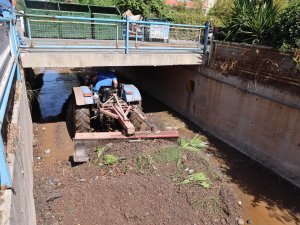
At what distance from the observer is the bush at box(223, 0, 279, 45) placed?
27.0 ft

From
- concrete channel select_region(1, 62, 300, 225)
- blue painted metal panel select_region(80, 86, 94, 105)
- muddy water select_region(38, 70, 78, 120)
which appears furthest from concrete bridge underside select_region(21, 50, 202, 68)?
muddy water select_region(38, 70, 78, 120)

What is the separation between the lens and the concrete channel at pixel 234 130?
19.6 ft

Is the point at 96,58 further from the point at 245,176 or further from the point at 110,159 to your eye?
the point at 245,176

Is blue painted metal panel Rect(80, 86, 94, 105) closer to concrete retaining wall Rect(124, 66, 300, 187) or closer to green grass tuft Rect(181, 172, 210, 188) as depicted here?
green grass tuft Rect(181, 172, 210, 188)

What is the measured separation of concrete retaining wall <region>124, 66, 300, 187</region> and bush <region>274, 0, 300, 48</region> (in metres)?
1.34

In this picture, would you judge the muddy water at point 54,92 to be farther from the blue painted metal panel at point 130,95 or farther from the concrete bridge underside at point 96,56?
the blue painted metal panel at point 130,95

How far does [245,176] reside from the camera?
7227 millimetres

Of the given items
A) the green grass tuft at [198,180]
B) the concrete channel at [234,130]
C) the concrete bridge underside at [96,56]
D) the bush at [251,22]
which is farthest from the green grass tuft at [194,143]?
the bush at [251,22]

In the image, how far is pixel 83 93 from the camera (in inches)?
324

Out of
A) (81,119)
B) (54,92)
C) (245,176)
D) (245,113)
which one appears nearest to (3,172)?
(81,119)

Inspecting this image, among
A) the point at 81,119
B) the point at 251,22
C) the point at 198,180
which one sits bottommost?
the point at 198,180

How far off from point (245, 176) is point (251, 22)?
491 centimetres

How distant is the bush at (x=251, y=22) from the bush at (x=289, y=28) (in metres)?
0.36

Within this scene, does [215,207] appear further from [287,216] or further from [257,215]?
[287,216]
